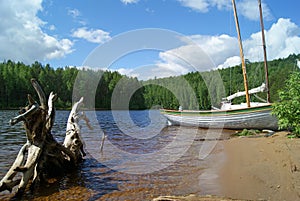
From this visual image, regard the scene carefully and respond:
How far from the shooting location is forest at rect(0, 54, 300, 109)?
257ft

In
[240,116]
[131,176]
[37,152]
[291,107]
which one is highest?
[291,107]

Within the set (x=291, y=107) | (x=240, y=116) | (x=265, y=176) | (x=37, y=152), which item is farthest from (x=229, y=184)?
(x=240, y=116)

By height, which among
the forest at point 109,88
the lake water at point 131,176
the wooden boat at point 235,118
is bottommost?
the lake water at point 131,176

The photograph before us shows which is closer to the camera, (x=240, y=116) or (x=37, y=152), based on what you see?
(x=37, y=152)

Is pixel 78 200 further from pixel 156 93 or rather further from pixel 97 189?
pixel 156 93

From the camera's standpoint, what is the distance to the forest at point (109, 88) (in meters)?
78.2

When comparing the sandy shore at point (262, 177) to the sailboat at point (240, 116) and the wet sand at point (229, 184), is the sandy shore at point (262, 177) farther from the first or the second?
the sailboat at point (240, 116)

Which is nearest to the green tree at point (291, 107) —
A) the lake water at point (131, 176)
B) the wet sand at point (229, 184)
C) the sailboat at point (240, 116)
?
the wet sand at point (229, 184)

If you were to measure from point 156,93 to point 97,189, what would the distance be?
3386 inches

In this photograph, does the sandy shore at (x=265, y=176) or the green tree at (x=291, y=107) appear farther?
the green tree at (x=291, y=107)

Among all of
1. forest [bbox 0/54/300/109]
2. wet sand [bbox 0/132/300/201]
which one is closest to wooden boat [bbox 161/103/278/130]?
wet sand [bbox 0/132/300/201]

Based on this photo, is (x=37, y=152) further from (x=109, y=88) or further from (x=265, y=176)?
Answer: (x=109, y=88)

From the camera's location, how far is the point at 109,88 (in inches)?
3531

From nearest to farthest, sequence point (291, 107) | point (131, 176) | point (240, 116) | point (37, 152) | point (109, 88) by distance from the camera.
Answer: point (37, 152)
point (131, 176)
point (291, 107)
point (240, 116)
point (109, 88)
